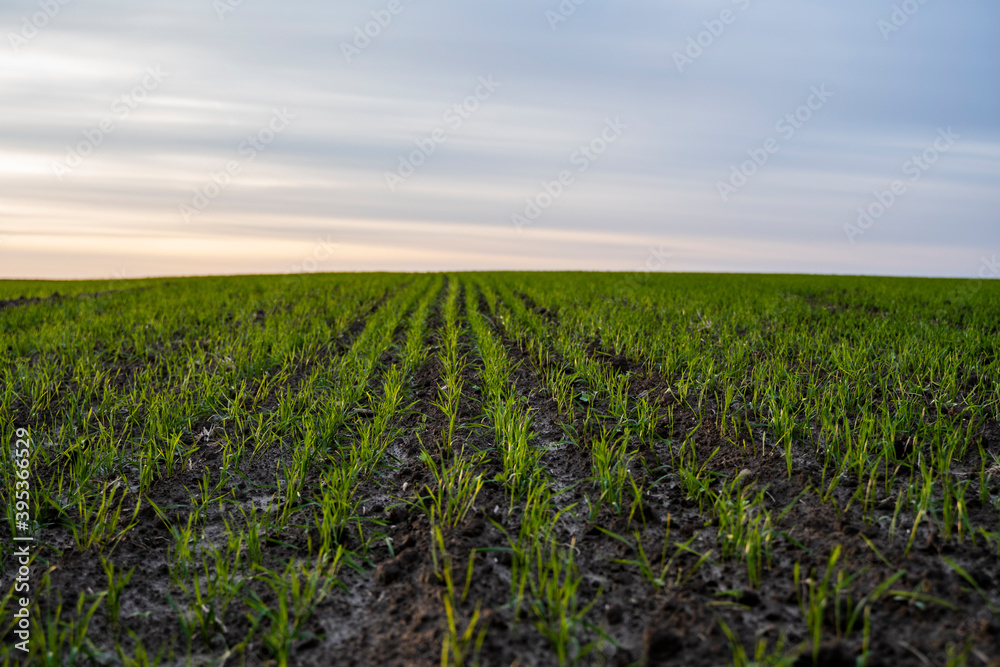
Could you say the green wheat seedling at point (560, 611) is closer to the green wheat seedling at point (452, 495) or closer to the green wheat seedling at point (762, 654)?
the green wheat seedling at point (762, 654)

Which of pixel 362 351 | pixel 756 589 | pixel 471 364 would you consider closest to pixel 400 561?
pixel 756 589

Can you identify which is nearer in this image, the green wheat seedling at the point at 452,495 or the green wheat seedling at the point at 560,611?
the green wheat seedling at the point at 560,611

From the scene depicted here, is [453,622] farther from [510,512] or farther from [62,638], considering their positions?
[62,638]

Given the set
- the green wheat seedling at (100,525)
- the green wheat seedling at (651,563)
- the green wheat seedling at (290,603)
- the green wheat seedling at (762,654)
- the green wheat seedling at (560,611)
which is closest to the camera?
the green wheat seedling at (762,654)

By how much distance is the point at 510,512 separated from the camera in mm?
3602

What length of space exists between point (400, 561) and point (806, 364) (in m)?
5.36

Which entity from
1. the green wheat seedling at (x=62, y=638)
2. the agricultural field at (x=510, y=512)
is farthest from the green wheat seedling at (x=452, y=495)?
the green wheat seedling at (x=62, y=638)

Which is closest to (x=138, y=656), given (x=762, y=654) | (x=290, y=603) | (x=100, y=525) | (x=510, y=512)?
(x=290, y=603)

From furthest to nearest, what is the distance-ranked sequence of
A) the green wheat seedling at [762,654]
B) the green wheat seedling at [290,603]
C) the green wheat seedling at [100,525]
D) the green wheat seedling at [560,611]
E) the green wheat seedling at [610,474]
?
the green wheat seedling at [610,474] < the green wheat seedling at [100,525] < the green wheat seedling at [290,603] < the green wheat seedling at [560,611] < the green wheat seedling at [762,654]

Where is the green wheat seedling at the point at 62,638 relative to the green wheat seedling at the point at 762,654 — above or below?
below

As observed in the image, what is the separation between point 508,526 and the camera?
3.48 m

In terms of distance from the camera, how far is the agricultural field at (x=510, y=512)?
2568 mm

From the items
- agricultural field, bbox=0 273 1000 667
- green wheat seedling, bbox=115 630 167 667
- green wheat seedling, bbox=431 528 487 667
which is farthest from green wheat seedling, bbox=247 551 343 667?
green wheat seedling, bbox=431 528 487 667

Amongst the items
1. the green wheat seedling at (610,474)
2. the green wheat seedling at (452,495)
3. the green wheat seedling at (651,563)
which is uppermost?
the green wheat seedling at (610,474)
